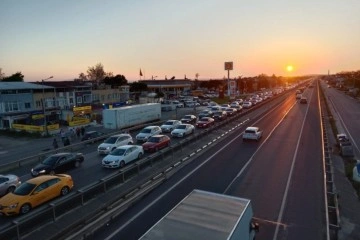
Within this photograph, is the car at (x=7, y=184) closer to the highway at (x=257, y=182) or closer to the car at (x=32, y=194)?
the car at (x=32, y=194)

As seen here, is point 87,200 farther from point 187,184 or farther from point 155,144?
point 155,144

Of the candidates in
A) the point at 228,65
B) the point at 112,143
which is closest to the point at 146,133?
the point at 112,143

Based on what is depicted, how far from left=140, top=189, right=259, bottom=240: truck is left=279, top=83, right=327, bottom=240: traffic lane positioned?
11.4 feet

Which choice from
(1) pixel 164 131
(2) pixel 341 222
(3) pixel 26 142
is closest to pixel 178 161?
(2) pixel 341 222

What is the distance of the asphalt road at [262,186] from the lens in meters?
13.0

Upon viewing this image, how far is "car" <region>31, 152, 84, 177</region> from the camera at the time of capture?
69.4 feet

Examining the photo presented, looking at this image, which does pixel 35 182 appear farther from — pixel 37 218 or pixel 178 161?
pixel 178 161

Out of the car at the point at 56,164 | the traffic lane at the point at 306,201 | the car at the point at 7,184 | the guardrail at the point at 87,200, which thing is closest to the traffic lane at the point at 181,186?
the guardrail at the point at 87,200

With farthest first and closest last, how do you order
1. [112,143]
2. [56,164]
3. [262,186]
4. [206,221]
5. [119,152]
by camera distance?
1. [112,143]
2. [119,152]
3. [56,164]
4. [262,186]
5. [206,221]

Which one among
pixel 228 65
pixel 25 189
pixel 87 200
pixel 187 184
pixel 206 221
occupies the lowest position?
pixel 187 184

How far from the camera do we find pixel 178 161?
21.9m

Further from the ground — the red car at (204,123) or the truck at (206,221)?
the truck at (206,221)

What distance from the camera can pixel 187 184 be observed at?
1817 centimetres

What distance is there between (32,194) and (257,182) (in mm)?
11978
